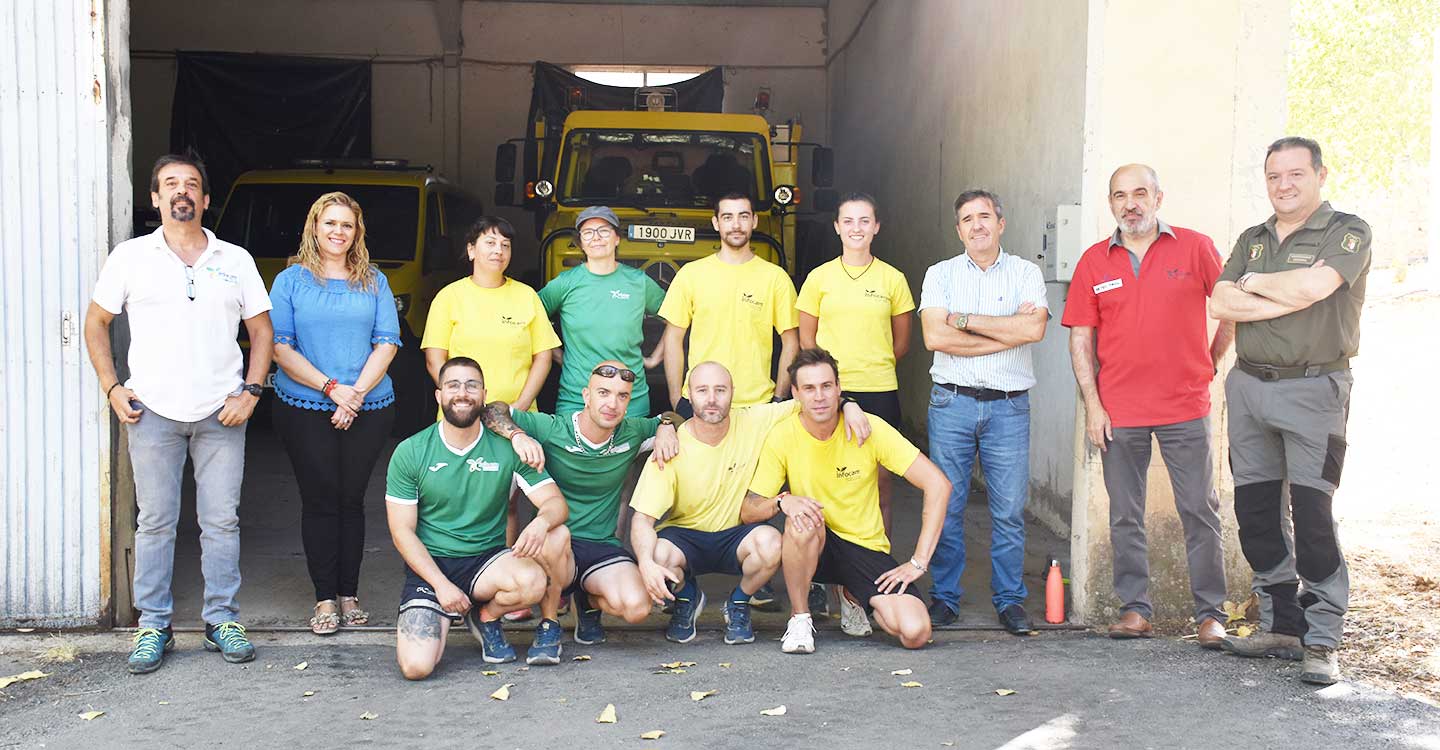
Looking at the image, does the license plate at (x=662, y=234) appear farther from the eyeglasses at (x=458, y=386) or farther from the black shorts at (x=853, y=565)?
the eyeglasses at (x=458, y=386)

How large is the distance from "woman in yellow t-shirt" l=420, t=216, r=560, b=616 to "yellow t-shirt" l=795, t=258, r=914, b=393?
118cm

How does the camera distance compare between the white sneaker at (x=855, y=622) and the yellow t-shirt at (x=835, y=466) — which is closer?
the yellow t-shirt at (x=835, y=466)

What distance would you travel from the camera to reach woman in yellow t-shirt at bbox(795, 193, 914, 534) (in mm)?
5363

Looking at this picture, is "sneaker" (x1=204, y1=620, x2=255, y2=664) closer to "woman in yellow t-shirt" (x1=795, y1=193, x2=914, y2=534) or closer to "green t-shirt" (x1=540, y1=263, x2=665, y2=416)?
"green t-shirt" (x1=540, y1=263, x2=665, y2=416)

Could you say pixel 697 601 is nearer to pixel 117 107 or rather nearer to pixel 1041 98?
pixel 117 107

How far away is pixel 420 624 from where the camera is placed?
4.48 m

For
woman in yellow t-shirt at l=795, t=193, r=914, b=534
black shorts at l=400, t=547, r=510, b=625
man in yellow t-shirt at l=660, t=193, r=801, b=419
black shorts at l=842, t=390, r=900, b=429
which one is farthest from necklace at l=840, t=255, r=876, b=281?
black shorts at l=400, t=547, r=510, b=625

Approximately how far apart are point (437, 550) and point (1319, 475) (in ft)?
10.2

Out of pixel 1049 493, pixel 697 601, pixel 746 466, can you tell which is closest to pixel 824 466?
pixel 746 466

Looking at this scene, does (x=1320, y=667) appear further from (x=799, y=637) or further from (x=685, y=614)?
(x=685, y=614)

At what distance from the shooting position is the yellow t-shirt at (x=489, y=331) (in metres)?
5.22

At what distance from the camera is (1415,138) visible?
1670 cm

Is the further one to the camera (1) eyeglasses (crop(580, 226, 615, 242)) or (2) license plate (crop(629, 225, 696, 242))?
(2) license plate (crop(629, 225, 696, 242))

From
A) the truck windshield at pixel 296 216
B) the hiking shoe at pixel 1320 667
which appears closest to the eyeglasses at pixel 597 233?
the hiking shoe at pixel 1320 667
